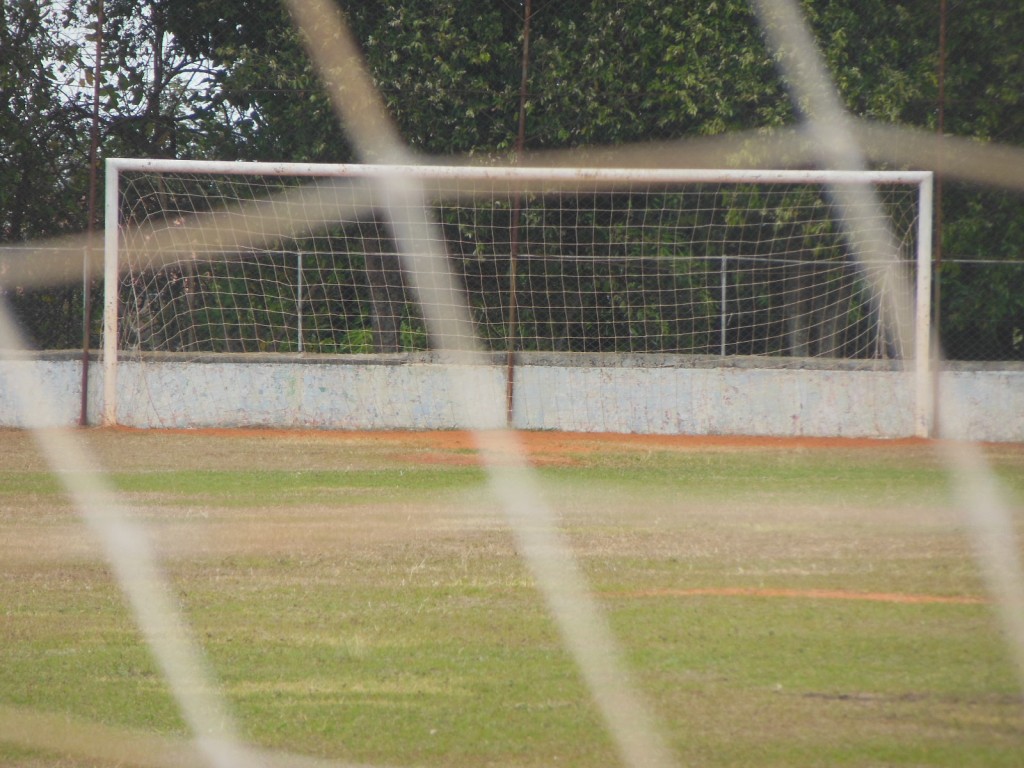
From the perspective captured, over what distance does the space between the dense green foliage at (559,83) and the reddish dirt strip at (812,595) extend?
10325 millimetres

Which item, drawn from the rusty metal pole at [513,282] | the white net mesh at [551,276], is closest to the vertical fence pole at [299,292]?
the white net mesh at [551,276]

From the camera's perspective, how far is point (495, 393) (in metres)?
13.5

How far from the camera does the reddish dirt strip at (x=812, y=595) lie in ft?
18.2

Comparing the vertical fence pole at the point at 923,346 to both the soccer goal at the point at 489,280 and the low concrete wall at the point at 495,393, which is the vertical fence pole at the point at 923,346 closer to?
the soccer goal at the point at 489,280

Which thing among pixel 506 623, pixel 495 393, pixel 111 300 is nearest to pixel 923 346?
pixel 495 393

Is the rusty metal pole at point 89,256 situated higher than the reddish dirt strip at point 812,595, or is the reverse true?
the rusty metal pole at point 89,256

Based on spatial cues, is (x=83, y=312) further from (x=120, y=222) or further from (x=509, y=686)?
(x=509, y=686)

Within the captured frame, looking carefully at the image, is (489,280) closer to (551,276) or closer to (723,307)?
(551,276)

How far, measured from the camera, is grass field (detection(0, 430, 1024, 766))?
390cm

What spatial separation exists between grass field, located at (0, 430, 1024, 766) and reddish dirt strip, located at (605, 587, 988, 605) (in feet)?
0.07

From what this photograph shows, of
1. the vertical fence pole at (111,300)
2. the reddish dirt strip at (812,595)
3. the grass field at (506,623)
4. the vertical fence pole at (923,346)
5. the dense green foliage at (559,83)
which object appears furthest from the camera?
the dense green foliage at (559,83)

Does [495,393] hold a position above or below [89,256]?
below

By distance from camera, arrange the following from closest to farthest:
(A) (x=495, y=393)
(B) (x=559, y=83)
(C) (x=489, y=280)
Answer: (A) (x=495, y=393), (C) (x=489, y=280), (B) (x=559, y=83)

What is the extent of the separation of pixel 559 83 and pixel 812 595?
38.2ft
